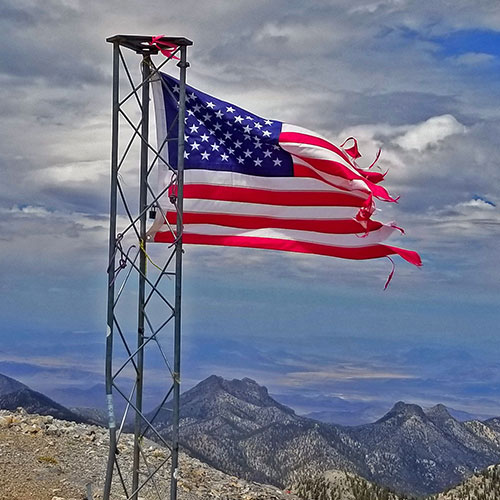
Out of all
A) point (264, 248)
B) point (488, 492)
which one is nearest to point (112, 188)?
point (264, 248)

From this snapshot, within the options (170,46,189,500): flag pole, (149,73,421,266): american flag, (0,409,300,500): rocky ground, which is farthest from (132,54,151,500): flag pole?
(0,409,300,500): rocky ground

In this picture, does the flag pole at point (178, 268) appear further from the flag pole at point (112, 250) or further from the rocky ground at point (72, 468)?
the rocky ground at point (72, 468)

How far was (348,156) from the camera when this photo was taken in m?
12.2

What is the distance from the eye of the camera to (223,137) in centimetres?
Result: 1157

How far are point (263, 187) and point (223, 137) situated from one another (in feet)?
2.79

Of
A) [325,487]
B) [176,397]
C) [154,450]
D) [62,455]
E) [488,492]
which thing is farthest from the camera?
[488,492]

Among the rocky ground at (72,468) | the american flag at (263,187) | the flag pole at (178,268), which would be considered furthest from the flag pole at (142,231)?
the rocky ground at (72,468)

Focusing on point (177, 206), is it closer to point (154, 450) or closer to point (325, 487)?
point (154, 450)

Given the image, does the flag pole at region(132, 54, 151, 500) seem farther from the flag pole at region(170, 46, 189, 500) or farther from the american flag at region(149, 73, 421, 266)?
the flag pole at region(170, 46, 189, 500)

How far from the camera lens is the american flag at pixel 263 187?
37.5ft

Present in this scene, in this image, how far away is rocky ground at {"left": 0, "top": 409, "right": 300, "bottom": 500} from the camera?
16.1 meters

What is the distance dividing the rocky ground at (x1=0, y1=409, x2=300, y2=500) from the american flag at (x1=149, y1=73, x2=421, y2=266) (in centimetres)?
617

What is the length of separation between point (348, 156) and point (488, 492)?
1346 centimetres

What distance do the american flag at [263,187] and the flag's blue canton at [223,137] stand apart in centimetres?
1
